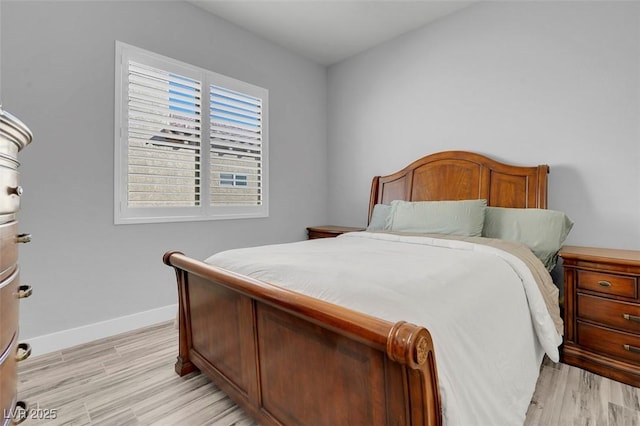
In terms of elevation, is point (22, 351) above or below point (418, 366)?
below

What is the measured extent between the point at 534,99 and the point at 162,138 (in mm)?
3228

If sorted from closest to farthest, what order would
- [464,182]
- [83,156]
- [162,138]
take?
1. [83,156]
2. [162,138]
3. [464,182]

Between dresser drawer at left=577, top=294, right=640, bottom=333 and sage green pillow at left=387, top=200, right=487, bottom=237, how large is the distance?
0.76 m

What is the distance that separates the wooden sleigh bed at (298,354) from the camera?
2.57 feet

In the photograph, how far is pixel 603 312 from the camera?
185cm

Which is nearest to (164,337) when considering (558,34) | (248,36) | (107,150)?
(107,150)

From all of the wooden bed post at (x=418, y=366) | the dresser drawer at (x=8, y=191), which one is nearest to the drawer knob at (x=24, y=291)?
the dresser drawer at (x=8, y=191)

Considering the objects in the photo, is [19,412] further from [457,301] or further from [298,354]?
[457,301]

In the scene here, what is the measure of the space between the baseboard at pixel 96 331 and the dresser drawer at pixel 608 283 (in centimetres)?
321

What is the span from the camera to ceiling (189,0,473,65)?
2878mm

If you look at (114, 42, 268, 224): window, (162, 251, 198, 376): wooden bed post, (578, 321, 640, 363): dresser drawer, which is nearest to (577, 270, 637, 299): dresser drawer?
(578, 321, 640, 363): dresser drawer

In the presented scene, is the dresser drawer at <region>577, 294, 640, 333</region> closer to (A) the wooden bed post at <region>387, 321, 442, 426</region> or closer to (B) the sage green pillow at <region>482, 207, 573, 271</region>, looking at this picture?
(B) the sage green pillow at <region>482, 207, 573, 271</region>

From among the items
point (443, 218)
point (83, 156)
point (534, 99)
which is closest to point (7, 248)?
point (83, 156)

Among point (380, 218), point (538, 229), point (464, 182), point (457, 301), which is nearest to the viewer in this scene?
point (457, 301)
